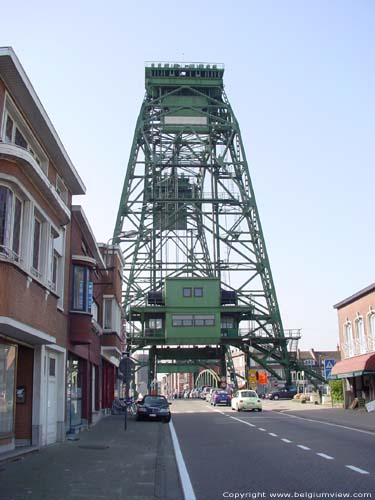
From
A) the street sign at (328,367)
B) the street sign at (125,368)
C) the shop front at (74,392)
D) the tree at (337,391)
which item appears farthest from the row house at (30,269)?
the tree at (337,391)

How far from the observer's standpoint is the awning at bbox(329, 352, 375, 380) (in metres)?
33.9

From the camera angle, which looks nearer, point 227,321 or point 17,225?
point 17,225

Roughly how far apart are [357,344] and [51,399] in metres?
25.3

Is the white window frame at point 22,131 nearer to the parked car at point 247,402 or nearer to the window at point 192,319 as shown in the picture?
the parked car at point 247,402

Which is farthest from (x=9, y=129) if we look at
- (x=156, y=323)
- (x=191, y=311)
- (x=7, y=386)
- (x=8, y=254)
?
(x=156, y=323)

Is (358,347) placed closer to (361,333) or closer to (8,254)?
(361,333)

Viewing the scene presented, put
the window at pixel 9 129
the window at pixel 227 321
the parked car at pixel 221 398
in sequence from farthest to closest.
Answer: the window at pixel 227 321 < the parked car at pixel 221 398 < the window at pixel 9 129

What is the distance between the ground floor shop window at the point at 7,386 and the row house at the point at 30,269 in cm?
2

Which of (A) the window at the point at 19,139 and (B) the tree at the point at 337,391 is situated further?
(B) the tree at the point at 337,391

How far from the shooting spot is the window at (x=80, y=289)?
798 inches

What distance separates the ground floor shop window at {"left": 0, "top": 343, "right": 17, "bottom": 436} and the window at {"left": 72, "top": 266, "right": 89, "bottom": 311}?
5.07 metres

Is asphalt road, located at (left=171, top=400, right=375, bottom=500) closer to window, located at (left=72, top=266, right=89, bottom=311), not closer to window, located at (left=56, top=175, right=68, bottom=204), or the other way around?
window, located at (left=72, top=266, right=89, bottom=311)

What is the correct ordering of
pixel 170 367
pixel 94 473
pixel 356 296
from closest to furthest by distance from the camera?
pixel 94 473 → pixel 356 296 → pixel 170 367

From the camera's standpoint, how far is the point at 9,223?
12992mm
